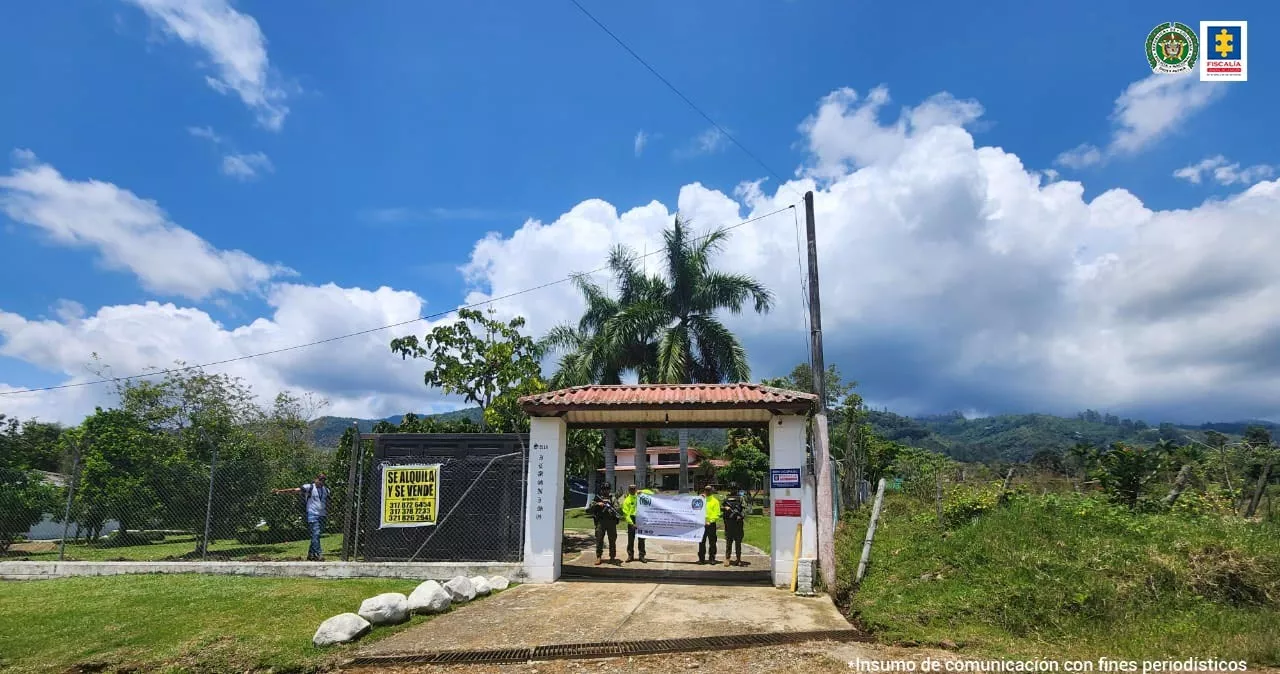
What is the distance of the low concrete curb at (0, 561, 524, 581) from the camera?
998cm

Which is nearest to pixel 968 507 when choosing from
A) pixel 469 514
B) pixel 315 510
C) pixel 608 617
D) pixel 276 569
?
pixel 608 617

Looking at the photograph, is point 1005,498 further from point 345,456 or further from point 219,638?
point 345,456

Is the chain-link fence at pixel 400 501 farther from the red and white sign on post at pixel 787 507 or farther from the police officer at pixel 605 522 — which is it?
the red and white sign on post at pixel 787 507

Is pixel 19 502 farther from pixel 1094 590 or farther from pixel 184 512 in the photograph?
pixel 1094 590

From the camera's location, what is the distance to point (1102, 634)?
6242 millimetres

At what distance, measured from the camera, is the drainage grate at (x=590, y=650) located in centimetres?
620

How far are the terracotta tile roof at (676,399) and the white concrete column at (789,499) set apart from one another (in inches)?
13.9

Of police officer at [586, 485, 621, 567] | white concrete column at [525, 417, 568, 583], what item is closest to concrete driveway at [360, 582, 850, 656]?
white concrete column at [525, 417, 568, 583]

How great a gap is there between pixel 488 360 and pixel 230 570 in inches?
263

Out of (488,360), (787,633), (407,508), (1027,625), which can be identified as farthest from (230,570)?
(1027,625)

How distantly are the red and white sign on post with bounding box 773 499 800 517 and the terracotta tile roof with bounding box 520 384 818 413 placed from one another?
4.22 ft

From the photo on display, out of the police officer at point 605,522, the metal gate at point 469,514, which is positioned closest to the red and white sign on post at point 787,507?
the police officer at point 605,522

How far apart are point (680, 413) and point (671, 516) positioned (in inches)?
65.9

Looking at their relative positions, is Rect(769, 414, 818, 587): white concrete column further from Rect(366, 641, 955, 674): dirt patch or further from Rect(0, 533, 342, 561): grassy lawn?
Rect(0, 533, 342, 561): grassy lawn
